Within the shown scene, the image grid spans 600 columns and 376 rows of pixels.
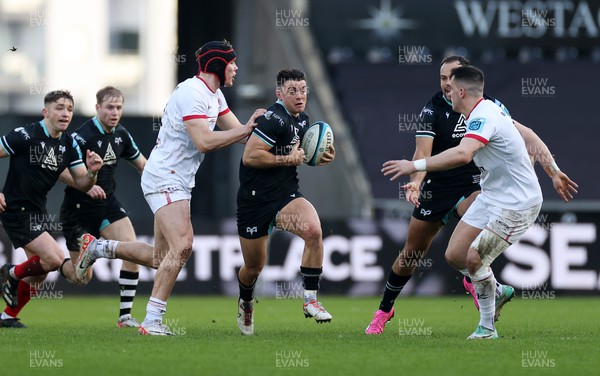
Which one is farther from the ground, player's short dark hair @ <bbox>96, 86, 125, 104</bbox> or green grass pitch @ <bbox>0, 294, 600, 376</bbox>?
player's short dark hair @ <bbox>96, 86, 125, 104</bbox>

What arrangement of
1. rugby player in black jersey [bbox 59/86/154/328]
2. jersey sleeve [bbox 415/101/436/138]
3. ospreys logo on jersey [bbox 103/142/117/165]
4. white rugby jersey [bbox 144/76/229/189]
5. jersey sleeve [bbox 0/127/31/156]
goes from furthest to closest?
ospreys logo on jersey [bbox 103/142/117/165], rugby player in black jersey [bbox 59/86/154/328], jersey sleeve [bbox 0/127/31/156], jersey sleeve [bbox 415/101/436/138], white rugby jersey [bbox 144/76/229/189]

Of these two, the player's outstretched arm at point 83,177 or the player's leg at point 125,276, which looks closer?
the player's outstretched arm at point 83,177

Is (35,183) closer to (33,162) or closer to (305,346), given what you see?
(33,162)

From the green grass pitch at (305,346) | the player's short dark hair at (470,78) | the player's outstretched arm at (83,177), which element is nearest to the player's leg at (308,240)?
the green grass pitch at (305,346)

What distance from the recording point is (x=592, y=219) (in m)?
18.7

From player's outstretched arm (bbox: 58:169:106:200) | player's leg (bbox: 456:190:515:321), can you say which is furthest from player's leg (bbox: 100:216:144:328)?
player's leg (bbox: 456:190:515:321)

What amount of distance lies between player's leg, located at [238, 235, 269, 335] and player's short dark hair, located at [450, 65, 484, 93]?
224 centimetres

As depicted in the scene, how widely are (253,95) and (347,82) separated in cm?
188

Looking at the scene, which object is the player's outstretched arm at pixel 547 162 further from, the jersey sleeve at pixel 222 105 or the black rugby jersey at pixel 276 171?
the jersey sleeve at pixel 222 105

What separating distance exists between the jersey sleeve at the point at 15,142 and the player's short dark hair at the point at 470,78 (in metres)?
4.29

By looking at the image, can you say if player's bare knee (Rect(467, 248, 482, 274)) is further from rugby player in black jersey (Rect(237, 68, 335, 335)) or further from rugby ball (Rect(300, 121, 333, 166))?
rugby ball (Rect(300, 121, 333, 166))

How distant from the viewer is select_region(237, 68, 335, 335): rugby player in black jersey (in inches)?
427

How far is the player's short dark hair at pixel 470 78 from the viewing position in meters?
10.5

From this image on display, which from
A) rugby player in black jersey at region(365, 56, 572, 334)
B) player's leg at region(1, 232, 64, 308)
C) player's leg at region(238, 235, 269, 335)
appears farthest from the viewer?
player's leg at region(1, 232, 64, 308)
